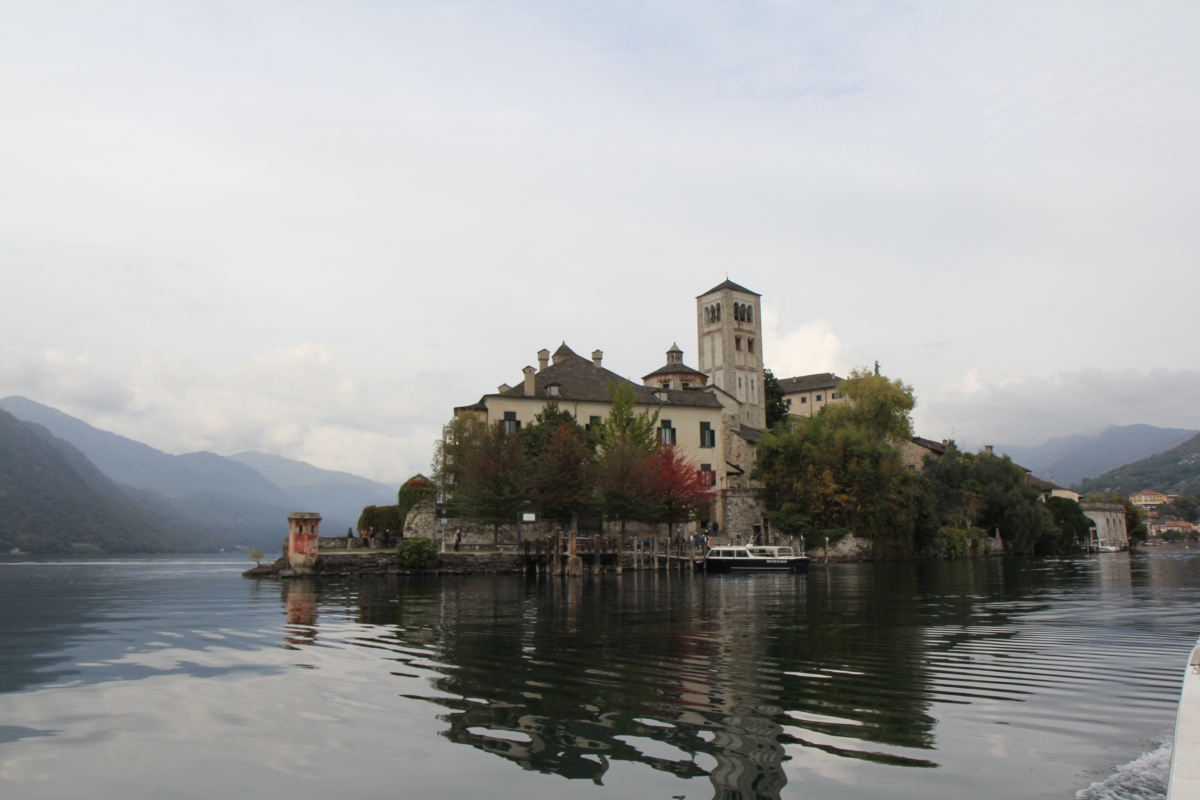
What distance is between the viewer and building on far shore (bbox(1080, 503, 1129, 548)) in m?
94.6

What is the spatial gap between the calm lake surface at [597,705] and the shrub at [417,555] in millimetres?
21185

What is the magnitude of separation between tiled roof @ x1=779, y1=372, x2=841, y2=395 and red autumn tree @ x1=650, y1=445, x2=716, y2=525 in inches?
2465

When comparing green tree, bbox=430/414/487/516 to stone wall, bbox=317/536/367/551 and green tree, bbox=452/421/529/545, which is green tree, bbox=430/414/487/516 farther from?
stone wall, bbox=317/536/367/551

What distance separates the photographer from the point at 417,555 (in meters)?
41.1

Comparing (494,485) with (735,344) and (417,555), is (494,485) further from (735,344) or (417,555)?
(735,344)

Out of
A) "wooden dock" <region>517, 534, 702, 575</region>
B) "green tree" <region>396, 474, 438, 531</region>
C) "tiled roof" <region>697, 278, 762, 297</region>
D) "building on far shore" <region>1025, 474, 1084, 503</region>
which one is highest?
"tiled roof" <region>697, 278, 762, 297</region>

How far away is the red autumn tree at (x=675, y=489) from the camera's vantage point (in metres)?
48.9

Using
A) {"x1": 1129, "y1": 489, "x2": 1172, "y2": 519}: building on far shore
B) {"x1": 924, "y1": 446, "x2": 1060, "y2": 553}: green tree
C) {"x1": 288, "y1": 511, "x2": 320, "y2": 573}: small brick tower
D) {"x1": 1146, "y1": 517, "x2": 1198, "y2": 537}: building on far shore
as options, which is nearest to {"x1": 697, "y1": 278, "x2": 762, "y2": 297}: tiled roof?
{"x1": 924, "y1": 446, "x2": 1060, "y2": 553}: green tree

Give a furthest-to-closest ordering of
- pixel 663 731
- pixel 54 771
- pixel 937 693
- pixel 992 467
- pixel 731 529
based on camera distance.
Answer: pixel 992 467 → pixel 731 529 → pixel 937 693 → pixel 663 731 → pixel 54 771

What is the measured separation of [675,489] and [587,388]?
42.6 ft

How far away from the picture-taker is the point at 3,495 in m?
112

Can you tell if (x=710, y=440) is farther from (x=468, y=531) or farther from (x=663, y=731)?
(x=663, y=731)

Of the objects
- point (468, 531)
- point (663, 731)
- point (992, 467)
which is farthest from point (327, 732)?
point (992, 467)

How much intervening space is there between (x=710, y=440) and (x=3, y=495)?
334ft
